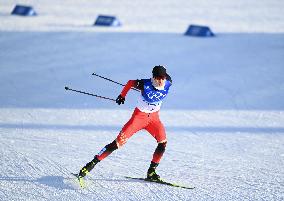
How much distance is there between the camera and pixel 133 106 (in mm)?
9109

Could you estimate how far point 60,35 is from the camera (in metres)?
14.9

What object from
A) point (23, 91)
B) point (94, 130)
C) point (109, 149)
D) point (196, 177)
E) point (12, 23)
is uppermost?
point (109, 149)

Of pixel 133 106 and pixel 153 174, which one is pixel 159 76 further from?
pixel 133 106

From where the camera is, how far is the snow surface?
577 cm

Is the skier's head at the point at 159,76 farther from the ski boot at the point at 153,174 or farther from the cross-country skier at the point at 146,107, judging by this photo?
the ski boot at the point at 153,174

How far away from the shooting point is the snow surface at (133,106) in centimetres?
577

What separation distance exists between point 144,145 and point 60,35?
8444 mm

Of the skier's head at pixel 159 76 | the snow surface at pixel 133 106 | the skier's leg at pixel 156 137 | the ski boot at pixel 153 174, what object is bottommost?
the snow surface at pixel 133 106

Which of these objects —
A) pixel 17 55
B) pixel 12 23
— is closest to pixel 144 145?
pixel 17 55

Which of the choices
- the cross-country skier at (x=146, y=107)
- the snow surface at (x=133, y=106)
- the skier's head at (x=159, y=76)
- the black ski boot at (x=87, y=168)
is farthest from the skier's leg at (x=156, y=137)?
the black ski boot at (x=87, y=168)

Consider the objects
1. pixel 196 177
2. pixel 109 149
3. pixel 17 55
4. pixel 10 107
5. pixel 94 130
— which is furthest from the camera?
pixel 17 55

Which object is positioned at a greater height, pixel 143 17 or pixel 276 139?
pixel 276 139

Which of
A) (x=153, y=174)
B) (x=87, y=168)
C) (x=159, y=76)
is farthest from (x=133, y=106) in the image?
(x=159, y=76)

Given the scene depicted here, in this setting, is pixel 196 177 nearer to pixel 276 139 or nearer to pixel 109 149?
pixel 109 149
